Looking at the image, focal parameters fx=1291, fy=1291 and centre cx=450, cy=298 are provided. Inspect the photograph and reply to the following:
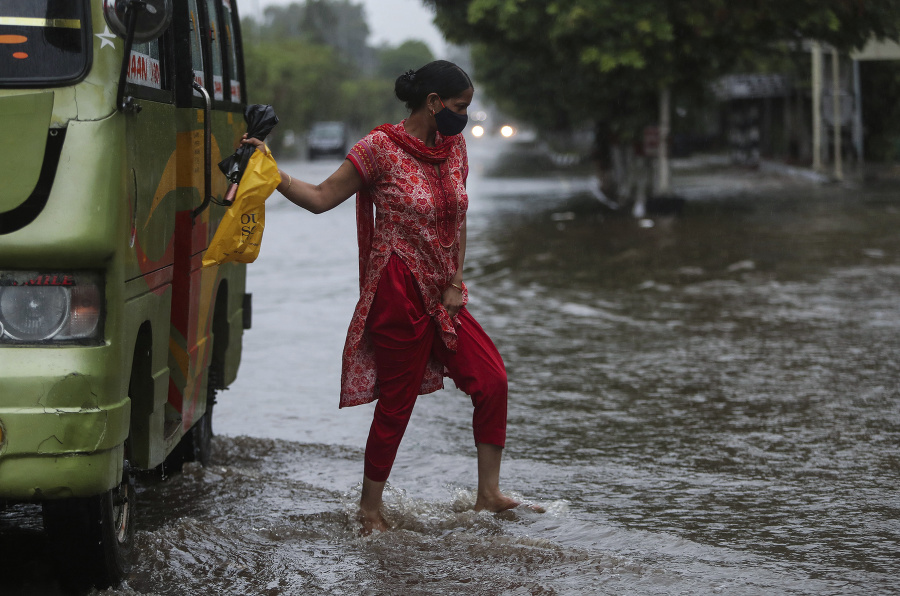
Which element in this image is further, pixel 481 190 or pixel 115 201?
pixel 481 190

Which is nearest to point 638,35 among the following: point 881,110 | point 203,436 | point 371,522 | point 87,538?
point 203,436

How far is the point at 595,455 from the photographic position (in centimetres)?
633

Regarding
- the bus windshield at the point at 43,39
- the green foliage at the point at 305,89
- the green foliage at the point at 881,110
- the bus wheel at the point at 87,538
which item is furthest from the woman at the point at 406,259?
the green foliage at the point at 305,89

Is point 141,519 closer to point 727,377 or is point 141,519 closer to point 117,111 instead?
point 117,111

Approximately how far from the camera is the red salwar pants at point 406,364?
4781 mm

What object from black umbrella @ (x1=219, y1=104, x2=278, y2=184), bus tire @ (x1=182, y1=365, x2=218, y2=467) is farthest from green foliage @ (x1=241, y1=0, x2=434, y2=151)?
black umbrella @ (x1=219, y1=104, x2=278, y2=184)

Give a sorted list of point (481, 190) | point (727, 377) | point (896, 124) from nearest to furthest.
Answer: point (727, 377), point (481, 190), point (896, 124)

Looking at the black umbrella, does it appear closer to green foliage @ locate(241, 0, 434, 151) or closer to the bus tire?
the bus tire

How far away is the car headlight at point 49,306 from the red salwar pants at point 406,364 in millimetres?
1363

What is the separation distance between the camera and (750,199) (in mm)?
26094

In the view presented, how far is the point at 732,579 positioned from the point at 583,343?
525 centimetres

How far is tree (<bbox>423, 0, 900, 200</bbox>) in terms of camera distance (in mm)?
19953

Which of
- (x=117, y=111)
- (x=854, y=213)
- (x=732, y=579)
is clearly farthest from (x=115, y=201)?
(x=854, y=213)

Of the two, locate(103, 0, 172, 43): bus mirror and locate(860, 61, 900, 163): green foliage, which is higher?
locate(860, 61, 900, 163): green foliage
